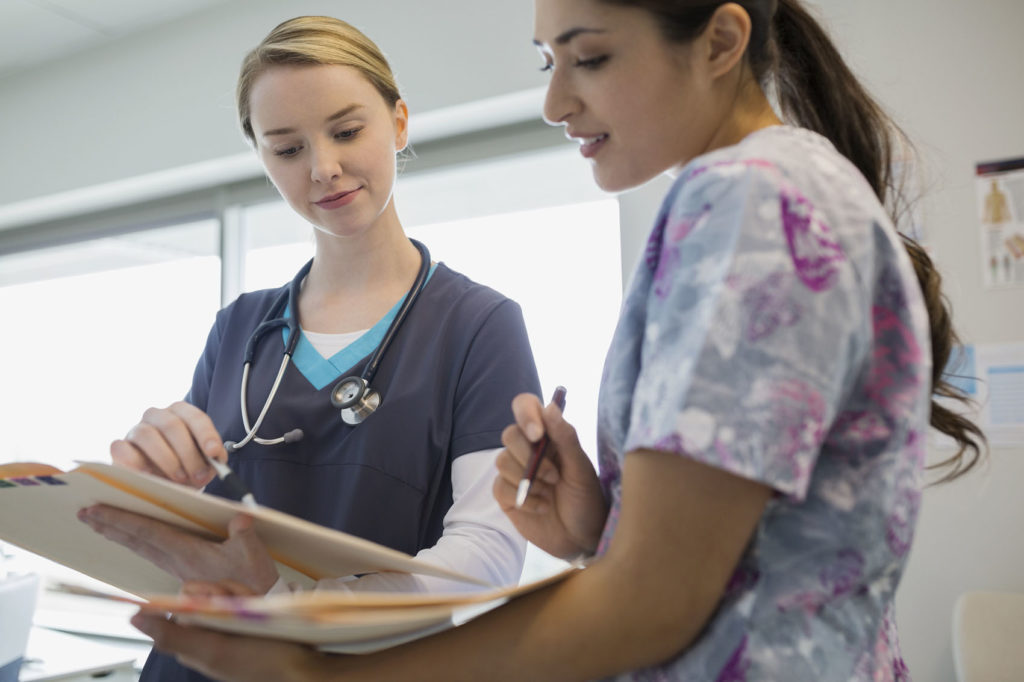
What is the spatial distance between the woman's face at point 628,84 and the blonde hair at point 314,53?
553 millimetres

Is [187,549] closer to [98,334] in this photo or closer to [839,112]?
[839,112]

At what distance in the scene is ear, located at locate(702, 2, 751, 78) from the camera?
0.64m

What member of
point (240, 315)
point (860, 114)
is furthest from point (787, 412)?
point (240, 315)

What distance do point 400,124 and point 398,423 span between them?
51cm

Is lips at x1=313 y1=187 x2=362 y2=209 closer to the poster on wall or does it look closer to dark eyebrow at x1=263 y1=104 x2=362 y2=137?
dark eyebrow at x1=263 y1=104 x2=362 y2=137

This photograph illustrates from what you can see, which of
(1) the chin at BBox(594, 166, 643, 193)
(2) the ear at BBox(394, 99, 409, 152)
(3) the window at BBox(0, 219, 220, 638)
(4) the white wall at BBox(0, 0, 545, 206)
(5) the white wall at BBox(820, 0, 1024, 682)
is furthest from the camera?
(3) the window at BBox(0, 219, 220, 638)

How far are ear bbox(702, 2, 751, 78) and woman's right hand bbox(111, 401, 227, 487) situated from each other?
2.01 feet

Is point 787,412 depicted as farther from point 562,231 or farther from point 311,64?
point 562,231

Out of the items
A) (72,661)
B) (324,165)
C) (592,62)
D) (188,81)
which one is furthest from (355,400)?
(188,81)

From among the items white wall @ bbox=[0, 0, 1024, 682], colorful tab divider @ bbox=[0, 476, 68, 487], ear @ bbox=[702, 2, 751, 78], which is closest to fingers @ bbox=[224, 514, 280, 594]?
colorful tab divider @ bbox=[0, 476, 68, 487]

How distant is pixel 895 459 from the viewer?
1.75 feet

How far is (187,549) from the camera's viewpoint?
0.74 meters

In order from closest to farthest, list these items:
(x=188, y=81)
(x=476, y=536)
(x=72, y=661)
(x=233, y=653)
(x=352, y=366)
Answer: (x=233, y=653)
(x=476, y=536)
(x=352, y=366)
(x=72, y=661)
(x=188, y=81)

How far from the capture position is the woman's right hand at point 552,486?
692 mm
